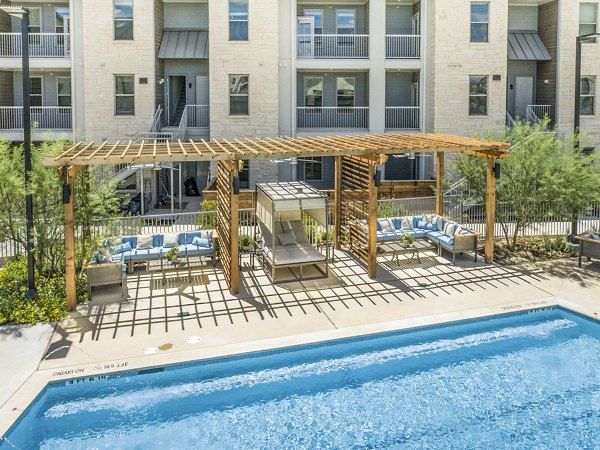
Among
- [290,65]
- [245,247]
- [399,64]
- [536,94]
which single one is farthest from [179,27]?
[536,94]

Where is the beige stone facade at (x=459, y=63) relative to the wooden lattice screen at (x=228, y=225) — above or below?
above

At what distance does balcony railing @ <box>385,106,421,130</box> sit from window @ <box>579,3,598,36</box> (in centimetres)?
818

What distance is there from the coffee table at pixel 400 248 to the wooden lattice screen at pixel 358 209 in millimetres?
694

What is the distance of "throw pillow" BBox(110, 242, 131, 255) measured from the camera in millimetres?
15277

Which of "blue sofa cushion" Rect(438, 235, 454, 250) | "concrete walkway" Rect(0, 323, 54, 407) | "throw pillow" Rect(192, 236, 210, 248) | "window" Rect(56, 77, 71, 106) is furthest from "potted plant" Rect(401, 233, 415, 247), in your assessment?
"window" Rect(56, 77, 71, 106)

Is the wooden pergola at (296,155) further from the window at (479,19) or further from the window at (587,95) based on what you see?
the window at (587,95)

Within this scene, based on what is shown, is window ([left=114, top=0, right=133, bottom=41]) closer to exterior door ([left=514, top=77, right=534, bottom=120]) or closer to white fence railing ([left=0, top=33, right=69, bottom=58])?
white fence railing ([left=0, top=33, right=69, bottom=58])

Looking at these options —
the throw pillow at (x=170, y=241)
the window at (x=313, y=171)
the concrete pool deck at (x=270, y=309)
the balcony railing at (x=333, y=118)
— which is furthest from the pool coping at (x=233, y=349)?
the window at (x=313, y=171)

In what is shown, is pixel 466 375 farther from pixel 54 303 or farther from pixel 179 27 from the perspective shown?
pixel 179 27

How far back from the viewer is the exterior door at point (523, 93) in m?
29.0

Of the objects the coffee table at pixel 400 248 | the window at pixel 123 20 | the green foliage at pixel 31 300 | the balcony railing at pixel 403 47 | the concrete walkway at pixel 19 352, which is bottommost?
the concrete walkway at pixel 19 352

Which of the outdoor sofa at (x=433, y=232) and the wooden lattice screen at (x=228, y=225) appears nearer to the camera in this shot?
the wooden lattice screen at (x=228, y=225)

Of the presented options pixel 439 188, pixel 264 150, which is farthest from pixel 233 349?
pixel 439 188

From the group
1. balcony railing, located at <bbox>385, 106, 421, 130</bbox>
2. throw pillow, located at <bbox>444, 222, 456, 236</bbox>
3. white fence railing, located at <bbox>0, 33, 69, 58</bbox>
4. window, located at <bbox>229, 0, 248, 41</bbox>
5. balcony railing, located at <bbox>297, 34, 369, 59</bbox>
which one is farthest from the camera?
balcony railing, located at <bbox>385, 106, 421, 130</bbox>
